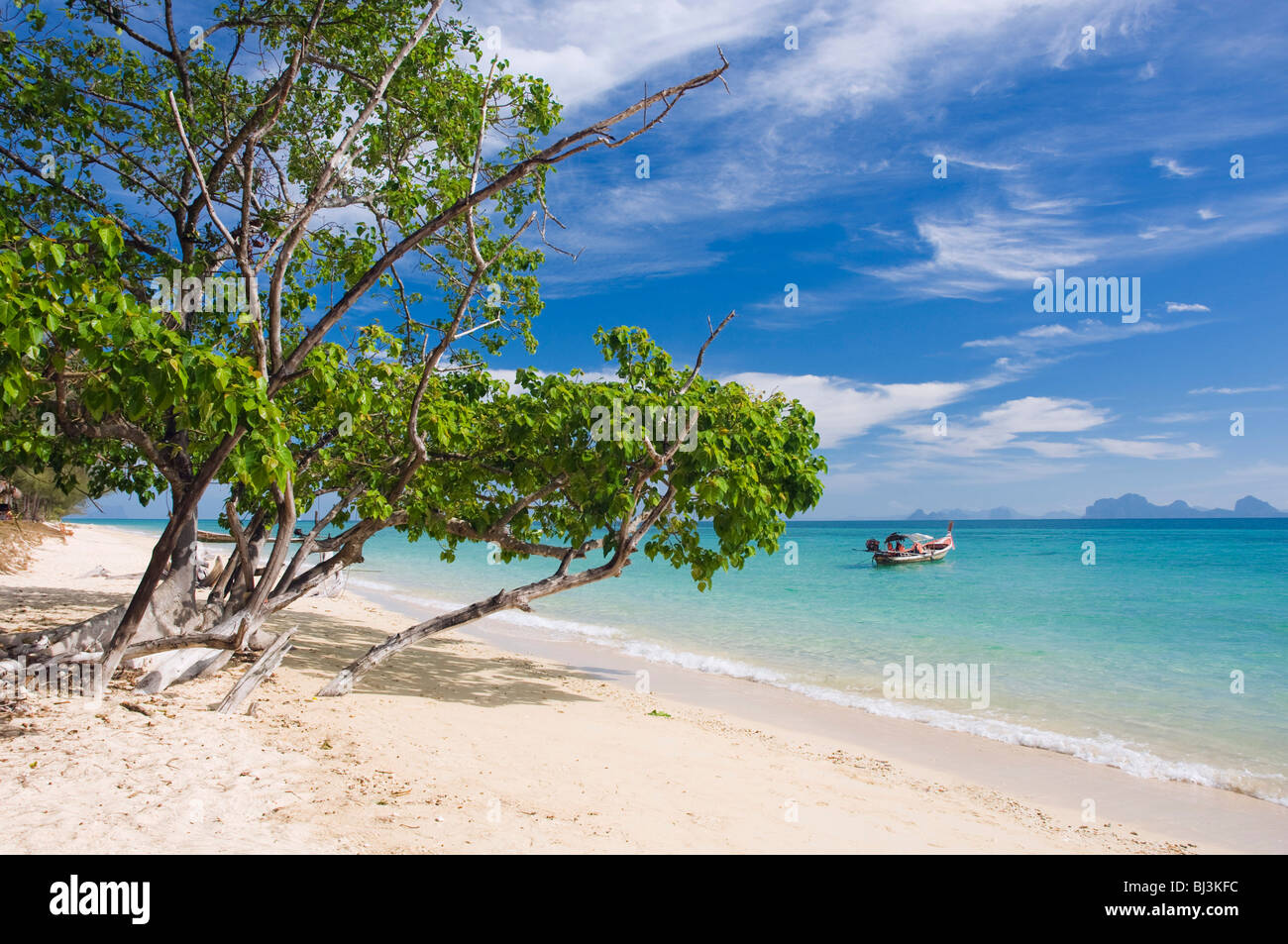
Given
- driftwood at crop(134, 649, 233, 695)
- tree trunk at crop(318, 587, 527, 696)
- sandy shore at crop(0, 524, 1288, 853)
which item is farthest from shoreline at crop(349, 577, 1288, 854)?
driftwood at crop(134, 649, 233, 695)

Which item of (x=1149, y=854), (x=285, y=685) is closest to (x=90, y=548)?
(x=285, y=685)

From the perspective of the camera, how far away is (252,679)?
784 centimetres

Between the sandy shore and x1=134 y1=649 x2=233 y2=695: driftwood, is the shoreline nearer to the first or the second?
the sandy shore

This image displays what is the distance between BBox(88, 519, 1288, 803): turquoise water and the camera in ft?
35.3

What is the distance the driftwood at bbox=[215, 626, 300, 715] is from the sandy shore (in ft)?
0.71

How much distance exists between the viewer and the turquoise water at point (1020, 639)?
35.3 ft

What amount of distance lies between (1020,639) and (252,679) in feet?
64.5

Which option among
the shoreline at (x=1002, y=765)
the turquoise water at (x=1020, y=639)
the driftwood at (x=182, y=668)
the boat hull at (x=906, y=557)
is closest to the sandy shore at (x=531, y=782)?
the shoreline at (x=1002, y=765)

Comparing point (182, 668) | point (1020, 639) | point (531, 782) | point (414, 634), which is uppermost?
point (414, 634)

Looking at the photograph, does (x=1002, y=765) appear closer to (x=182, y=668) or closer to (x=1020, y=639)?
(x=182, y=668)

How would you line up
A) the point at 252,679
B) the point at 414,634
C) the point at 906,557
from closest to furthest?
the point at 252,679 < the point at 414,634 < the point at 906,557

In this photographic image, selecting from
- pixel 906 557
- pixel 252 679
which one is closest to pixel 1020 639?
pixel 252 679

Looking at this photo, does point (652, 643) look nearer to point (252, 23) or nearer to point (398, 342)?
point (398, 342)

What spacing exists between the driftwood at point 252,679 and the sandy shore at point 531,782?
0.71ft
